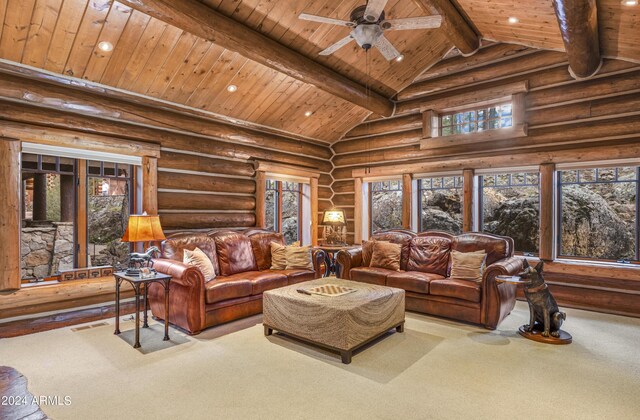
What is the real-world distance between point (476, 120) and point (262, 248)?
4.43 m

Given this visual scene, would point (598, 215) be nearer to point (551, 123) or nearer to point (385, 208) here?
point (551, 123)

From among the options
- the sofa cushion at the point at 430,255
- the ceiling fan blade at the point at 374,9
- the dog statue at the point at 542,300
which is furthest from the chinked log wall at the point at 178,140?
the dog statue at the point at 542,300

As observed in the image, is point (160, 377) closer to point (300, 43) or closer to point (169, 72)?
point (169, 72)

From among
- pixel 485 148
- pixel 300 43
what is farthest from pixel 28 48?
pixel 485 148

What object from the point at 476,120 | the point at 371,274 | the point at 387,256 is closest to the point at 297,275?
the point at 371,274

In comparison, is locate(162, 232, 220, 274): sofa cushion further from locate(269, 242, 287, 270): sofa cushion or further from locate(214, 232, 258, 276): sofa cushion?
locate(269, 242, 287, 270): sofa cushion

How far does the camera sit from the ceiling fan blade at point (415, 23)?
335 cm

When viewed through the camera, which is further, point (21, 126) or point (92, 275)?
point (92, 275)

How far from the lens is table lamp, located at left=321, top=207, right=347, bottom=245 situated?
262 inches

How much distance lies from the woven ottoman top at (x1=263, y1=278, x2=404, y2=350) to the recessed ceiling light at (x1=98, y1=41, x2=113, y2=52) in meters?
3.45

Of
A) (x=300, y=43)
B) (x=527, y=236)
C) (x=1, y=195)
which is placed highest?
(x=300, y=43)

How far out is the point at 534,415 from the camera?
235cm

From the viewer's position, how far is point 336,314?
3.21 m

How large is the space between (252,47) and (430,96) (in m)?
3.73
